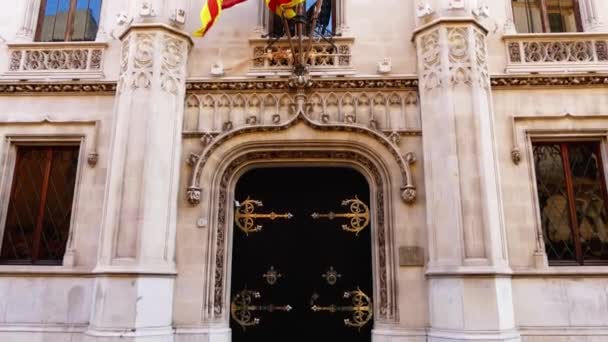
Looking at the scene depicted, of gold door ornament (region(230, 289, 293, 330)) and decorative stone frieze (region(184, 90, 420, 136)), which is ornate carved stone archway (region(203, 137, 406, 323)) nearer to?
gold door ornament (region(230, 289, 293, 330))

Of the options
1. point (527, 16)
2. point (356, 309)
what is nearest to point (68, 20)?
point (356, 309)

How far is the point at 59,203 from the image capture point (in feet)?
29.6

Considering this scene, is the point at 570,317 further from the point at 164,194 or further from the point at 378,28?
the point at 164,194

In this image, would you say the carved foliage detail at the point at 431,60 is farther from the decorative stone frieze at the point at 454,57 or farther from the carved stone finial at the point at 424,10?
the carved stone finial at the point at 424,10

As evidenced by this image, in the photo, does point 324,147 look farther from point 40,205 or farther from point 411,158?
point 40,205

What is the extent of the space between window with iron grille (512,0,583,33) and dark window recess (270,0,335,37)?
12.8 ft

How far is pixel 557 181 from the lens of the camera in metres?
8.66

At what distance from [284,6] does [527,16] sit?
532 cm

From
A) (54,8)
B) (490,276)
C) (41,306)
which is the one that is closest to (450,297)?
(490,276)

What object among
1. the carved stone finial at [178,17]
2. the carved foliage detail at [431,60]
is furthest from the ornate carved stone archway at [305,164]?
the carved stone finial at [178,17]

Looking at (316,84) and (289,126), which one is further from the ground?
(316,84)

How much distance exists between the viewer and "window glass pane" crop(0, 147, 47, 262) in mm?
8828

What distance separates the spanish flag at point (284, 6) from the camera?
839cm

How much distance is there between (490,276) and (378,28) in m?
5.22
